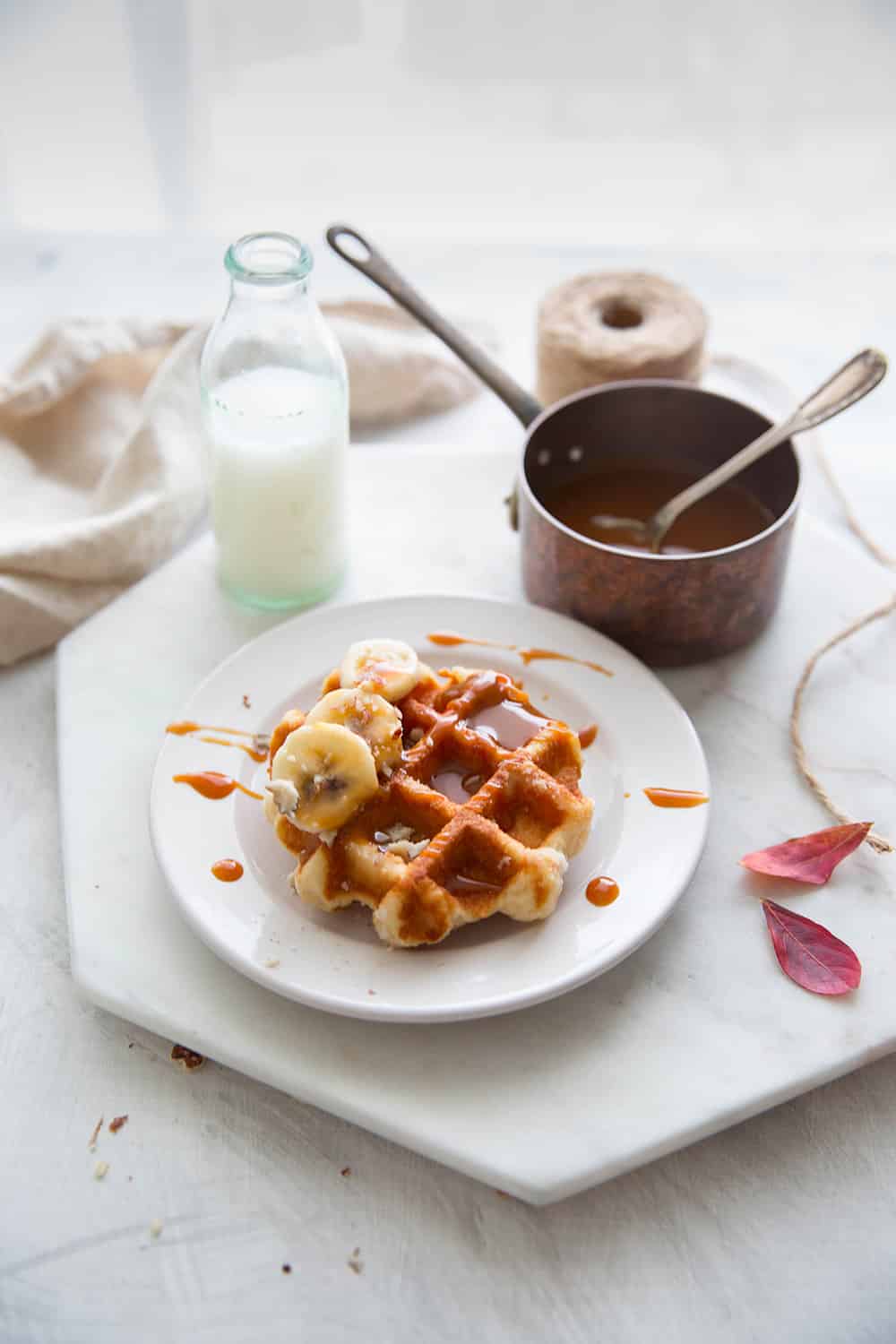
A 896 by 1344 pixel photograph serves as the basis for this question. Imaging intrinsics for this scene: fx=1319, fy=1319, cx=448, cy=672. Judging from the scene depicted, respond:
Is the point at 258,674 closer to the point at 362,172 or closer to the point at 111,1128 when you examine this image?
the point at 111,1128

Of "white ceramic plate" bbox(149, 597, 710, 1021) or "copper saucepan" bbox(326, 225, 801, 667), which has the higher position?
"copper saucepan" bbox(326, 225, 801, 667)

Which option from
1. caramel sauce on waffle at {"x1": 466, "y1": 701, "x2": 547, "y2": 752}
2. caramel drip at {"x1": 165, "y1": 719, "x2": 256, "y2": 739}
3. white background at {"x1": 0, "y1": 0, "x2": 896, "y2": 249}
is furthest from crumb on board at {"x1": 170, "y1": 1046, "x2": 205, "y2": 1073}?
white background at {"x1": 0, "y1": 0, "x2": 896, "y2": 249}

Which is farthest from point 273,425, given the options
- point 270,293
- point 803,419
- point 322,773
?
point 803,419

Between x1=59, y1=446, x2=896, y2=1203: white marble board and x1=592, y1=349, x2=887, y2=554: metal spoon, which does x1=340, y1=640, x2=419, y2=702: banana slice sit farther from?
x1=592, y1=349, x2=887, y2=554: metal spoon

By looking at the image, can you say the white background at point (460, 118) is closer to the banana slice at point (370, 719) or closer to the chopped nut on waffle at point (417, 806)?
the chopped nut on waffle at point (417, 806)

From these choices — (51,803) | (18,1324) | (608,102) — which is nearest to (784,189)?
(608,102)

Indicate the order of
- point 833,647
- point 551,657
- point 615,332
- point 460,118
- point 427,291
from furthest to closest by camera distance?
point 427,291, point 460,118, point 615,332, point 833,647, point 551,657

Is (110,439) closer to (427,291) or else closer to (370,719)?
(427,291)
